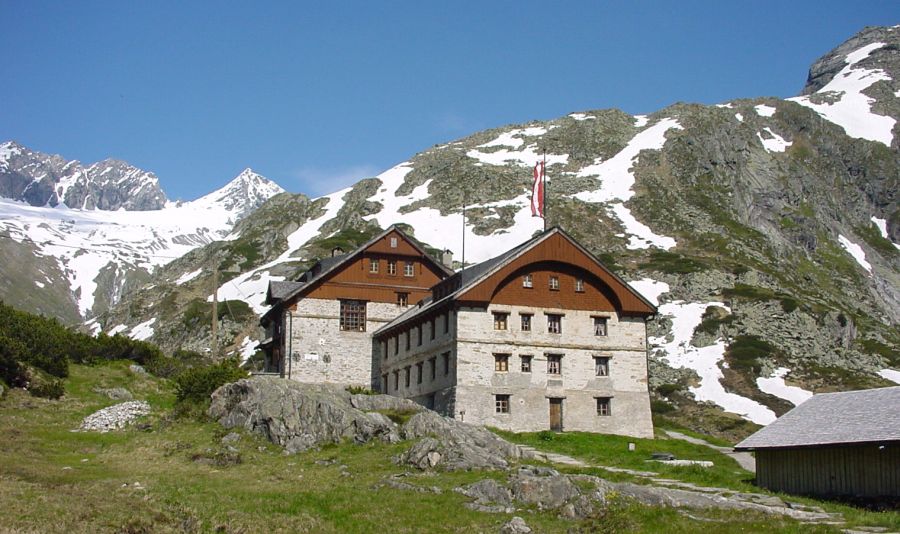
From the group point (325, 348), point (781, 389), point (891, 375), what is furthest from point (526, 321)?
point (891, 375)

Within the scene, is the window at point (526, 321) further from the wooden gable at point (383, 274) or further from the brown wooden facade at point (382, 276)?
the wooden gable at point (383, 274)

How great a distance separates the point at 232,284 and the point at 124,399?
114112mm

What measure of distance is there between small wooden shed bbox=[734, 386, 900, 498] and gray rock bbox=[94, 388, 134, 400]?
35.5 m

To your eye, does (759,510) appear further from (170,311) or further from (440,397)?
(170,311)

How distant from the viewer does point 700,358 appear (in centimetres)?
12162

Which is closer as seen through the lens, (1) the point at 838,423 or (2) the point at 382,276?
(1) the point at 838,423

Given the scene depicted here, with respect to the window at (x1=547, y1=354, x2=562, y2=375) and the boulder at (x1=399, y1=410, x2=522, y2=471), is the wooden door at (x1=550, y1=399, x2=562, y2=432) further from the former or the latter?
the boulder at (x1=399, y1=410, x2=522, y2=471)

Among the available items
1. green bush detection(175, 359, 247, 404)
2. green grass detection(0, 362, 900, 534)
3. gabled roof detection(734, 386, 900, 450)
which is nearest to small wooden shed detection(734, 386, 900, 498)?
gabled roof detection(734, 386, 900, 450)

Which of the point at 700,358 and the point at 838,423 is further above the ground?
the point at 700,358

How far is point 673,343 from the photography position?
417 feet

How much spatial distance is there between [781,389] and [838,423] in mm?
80042

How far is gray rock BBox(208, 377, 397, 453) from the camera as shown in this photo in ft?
134

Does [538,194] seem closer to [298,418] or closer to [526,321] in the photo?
[526,321]

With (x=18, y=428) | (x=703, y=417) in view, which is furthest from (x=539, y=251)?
(x=703, y=417)
